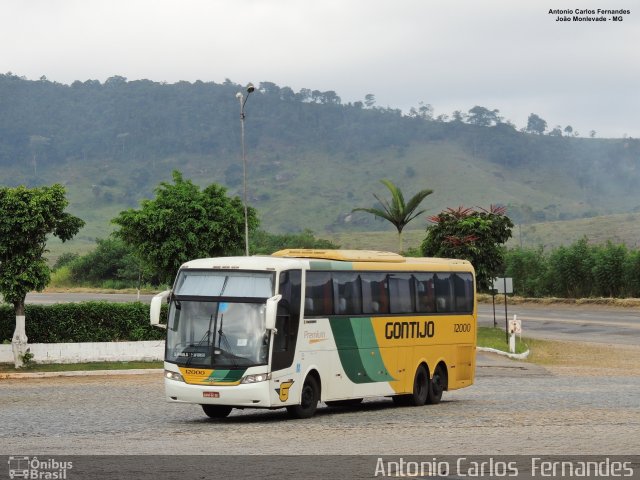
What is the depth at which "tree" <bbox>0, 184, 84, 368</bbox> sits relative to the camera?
3759 centimetres

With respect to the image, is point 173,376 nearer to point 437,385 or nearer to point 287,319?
point 287,319

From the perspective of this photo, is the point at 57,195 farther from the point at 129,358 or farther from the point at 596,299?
the point at 596,299

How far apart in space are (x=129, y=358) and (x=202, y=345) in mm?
20099

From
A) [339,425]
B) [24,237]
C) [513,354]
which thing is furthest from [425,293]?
[513,354]

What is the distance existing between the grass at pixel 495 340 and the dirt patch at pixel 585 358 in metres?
0.54

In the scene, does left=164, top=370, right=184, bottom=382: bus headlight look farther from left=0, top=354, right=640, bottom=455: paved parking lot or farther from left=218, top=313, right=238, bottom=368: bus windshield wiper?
left=218, top=313, right=238, bottom=368: bus windshield wiper

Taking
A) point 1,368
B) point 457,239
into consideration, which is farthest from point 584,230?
point 1,368

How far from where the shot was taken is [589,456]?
14.9 metres

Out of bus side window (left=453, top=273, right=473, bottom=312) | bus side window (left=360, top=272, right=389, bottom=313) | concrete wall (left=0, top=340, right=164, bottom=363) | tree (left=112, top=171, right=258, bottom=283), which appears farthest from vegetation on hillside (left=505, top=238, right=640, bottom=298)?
bus side window (left=360, top=272, right=389, bottom=313)

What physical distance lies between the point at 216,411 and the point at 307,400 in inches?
77.2

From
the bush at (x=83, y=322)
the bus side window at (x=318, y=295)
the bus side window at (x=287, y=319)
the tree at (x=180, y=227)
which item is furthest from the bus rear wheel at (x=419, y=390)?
the tree at (x=180, y=227)

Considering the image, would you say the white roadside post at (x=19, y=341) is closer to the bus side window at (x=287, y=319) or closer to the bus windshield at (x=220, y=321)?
the bus windshield at (x=220, y=321)

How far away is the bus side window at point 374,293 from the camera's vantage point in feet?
81.8

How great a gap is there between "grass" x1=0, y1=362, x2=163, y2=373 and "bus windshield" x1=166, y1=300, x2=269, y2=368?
17242 millimetres
